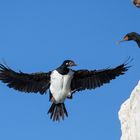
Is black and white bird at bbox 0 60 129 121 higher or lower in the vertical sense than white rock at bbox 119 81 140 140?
higher

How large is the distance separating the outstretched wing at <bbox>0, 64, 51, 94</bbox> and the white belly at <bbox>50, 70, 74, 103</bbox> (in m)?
0.80

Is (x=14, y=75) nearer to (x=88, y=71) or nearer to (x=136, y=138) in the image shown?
(x=88, y=71)

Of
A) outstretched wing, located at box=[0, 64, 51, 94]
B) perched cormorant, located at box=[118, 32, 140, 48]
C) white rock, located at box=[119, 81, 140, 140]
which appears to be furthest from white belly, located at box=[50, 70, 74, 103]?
perched cormorant, located at box=[118, 32, 140, 48]

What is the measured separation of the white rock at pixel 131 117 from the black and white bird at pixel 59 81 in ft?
9.58

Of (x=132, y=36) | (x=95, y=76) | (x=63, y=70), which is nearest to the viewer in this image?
(x=132, y=36)

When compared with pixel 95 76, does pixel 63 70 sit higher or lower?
lower

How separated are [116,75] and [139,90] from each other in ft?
16.0

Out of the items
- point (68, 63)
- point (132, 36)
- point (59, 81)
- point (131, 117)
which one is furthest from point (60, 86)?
point (131, 117)

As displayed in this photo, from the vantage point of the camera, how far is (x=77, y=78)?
2086 cm

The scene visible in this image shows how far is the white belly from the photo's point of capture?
19812 mm

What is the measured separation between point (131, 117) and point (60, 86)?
378 centimetres

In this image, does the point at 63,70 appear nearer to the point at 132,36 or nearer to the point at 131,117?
the point at 132,36

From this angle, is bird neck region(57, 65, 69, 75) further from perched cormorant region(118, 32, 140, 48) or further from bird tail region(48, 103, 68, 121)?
perched cormorant region(118, 32, 140, 48)

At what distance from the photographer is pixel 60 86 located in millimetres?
19812
